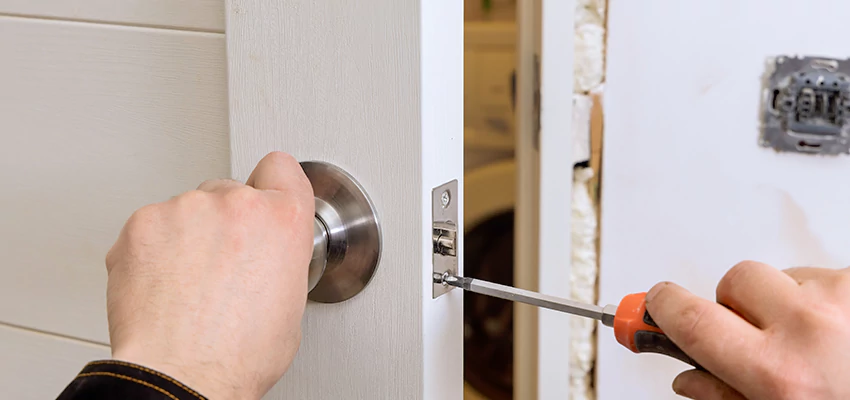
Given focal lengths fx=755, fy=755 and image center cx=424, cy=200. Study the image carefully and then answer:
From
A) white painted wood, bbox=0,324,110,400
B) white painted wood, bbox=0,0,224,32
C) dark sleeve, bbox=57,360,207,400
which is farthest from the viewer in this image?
white painted wood, bbox=0,324,110,400

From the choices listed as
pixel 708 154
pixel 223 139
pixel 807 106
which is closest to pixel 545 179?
pixel 708 154

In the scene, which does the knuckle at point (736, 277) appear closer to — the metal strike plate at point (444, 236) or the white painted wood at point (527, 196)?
the metal strike plate at point (444, 236)

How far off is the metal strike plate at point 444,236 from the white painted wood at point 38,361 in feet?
1.04

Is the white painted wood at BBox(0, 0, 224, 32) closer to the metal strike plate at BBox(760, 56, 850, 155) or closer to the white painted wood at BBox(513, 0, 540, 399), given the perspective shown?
the white painted wood at BBox(513, 0, 540, 399)

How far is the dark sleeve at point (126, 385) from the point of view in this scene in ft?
1.13

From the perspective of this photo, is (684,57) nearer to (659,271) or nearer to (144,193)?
(659,271)

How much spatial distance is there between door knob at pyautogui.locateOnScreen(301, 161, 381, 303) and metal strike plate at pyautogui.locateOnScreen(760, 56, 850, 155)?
20.3 inches

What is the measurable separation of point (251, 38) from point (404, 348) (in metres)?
0.20

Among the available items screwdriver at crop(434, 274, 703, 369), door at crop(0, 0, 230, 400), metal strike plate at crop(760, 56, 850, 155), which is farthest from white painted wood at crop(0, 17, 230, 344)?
metal strike plate at crop(760, 56, 850, 155)

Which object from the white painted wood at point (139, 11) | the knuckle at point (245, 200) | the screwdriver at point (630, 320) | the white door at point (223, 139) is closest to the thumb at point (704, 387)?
the screwdriver at point (630, 320)

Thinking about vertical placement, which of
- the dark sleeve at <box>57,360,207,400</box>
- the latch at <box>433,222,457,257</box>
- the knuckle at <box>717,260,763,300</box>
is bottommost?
the dark sleeve at <box>57,360,207,400</box>

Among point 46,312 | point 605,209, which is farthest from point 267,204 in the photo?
point 605,209

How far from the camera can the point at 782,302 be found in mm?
389

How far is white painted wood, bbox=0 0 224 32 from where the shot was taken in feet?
1.63
